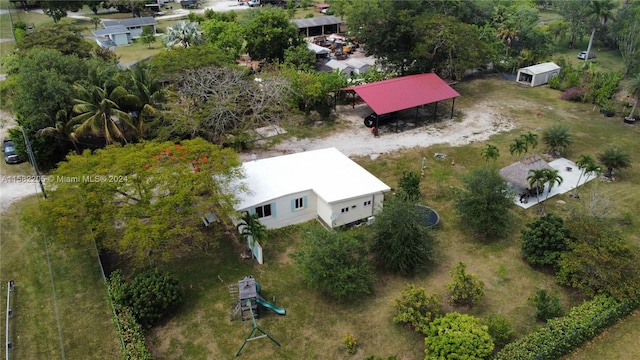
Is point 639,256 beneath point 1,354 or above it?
above

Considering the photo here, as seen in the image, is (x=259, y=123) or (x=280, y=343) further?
(x=259, y=123)

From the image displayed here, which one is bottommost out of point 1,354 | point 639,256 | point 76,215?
point 1,354

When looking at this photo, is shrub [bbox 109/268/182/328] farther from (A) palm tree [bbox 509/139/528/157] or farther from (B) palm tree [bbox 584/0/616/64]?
(B) palm tree [bbox 584/0/616/64]

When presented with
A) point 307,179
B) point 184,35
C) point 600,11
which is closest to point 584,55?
point 600,11

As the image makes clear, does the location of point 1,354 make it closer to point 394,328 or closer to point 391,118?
point 394,328

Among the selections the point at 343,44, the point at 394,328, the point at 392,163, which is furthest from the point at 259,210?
the point at 343,44

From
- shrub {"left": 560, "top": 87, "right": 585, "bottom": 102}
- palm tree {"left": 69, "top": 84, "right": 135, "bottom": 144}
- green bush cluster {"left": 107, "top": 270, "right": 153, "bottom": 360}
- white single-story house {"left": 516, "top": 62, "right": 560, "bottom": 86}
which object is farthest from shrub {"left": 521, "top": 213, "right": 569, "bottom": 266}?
white single-story house {"left": 516, "top": 62, "right": 560, "bottom": 86}

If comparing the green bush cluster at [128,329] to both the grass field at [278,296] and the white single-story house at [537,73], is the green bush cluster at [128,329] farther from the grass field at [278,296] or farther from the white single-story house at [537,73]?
the white single-story house at [537,73]
